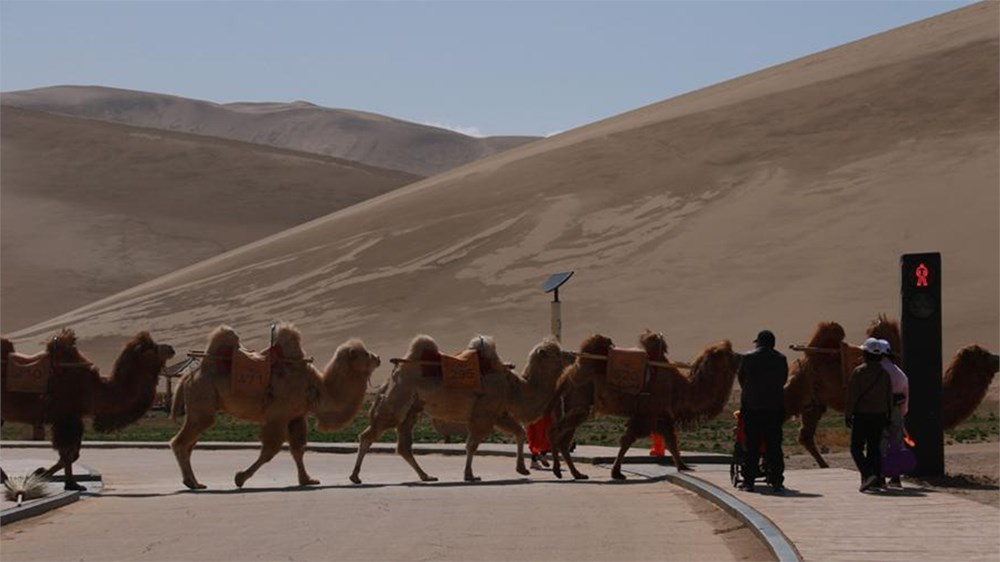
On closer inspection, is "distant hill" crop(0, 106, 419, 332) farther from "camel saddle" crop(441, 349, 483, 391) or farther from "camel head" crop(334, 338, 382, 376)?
"camel saddle" crop(441, 349, 483, 391)

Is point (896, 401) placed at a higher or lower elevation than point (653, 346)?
lower

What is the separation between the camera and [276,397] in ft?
64.6

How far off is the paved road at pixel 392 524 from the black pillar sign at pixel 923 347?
101 inches

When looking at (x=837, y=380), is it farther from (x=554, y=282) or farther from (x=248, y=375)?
(x=248, y=375)

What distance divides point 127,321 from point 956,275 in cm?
3974

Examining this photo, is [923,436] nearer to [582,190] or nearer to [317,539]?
[317,539]

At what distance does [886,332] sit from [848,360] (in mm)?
710

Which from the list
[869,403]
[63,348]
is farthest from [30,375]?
[869,403]

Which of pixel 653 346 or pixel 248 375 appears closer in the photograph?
pixel 248 375

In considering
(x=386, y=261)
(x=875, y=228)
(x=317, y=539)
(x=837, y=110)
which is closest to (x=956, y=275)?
(x=875, y=228)

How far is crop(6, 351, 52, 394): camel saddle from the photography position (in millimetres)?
19859

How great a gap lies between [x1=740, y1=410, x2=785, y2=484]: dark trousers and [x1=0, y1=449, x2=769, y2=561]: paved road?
0.62 m

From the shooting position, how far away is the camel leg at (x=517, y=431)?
69.1 feet

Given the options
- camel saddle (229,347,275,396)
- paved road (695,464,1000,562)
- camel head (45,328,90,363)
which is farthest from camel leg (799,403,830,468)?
camel head (45,328,90,363)
